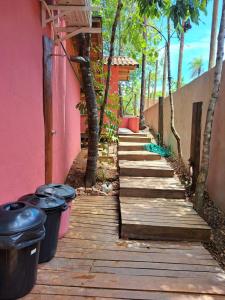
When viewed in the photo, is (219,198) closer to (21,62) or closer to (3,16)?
(21,62)

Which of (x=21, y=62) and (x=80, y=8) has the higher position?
(x=80, y=8)

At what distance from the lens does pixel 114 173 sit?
5.95 m

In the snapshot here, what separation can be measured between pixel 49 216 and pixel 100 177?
3.01 m

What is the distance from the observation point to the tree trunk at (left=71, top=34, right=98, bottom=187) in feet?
16.4

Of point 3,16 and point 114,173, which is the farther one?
point 114,173

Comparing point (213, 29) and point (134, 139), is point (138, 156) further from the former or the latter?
point (213, 29)

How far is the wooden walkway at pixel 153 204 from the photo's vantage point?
11.5 ft

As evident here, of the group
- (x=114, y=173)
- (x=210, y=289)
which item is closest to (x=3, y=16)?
(x=210, y=289)

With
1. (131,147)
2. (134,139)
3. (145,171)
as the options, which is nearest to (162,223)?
(145,171)

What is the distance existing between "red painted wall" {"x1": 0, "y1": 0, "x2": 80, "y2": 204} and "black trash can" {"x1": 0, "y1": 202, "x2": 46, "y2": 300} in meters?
0.36

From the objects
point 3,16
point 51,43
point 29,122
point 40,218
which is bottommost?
point 40,218

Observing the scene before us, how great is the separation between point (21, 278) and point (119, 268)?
986 millimetres

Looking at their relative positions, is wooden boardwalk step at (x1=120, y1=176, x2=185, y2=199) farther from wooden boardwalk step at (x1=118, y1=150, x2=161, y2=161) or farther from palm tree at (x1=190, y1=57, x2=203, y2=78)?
palm tree at (x1=190, y1=57, x2=203, y2=78)

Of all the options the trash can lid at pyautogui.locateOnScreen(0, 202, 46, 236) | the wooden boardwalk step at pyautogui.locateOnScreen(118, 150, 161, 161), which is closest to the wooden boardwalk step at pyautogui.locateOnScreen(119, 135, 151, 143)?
the wooden boardwalk step at pyautogui.locateOnScreen(118, 150, 161, 161)
